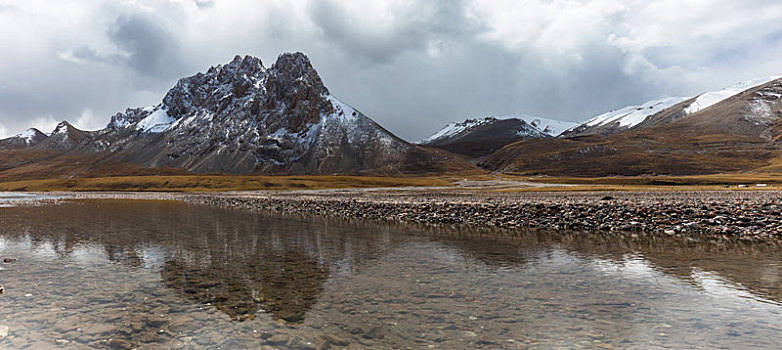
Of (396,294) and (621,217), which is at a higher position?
(621,217)

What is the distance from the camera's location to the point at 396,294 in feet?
47.4

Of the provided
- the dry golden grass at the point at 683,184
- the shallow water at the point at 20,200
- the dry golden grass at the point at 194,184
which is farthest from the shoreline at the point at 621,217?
the dry golden grass at the point at 194,184

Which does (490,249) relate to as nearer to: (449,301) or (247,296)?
(449,301)

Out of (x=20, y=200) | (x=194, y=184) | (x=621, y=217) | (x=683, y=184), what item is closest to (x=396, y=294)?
(x=621, y=217)

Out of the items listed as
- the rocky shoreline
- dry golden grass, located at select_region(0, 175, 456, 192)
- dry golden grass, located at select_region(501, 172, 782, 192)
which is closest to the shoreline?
the rocky shoreline

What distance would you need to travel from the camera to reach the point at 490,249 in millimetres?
23734

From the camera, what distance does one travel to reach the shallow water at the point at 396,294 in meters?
10.6

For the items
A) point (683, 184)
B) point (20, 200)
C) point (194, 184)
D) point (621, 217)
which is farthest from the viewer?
point (194, 184)

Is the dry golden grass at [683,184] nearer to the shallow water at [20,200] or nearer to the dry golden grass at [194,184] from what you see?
the dry golden grass at [194,184]

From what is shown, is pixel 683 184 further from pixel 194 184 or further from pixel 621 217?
pixel 194 184

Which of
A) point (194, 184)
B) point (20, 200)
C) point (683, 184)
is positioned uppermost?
point (194, 184)

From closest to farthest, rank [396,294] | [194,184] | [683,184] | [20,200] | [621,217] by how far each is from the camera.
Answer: [396,294], [621,217], [20,200], [683,184], [194,184]

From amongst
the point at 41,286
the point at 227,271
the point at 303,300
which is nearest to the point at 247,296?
the point at 303,300

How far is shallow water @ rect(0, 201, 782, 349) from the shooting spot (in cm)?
1058
